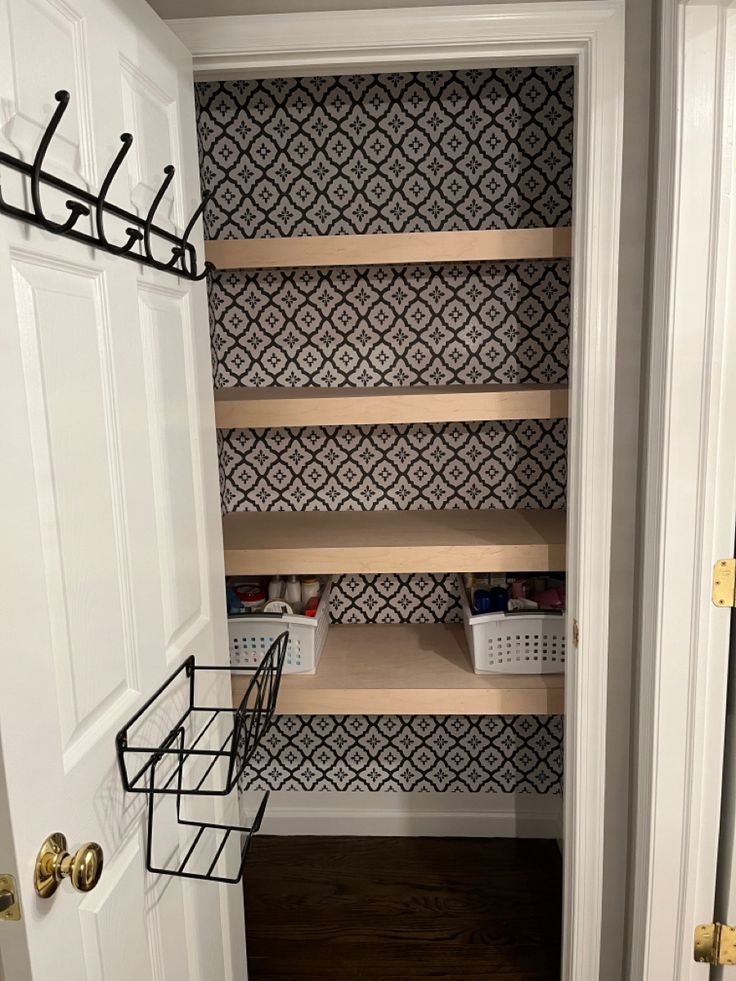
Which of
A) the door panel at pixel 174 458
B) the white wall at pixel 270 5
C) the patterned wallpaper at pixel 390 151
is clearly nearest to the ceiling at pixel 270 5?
the white wall at pixel 270 5

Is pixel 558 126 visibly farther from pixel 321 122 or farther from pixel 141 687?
pixel 141 687

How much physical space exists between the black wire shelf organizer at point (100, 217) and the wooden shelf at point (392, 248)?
0.37 metres

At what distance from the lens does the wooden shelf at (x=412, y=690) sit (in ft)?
6.35


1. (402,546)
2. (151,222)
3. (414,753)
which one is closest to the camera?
(151,222)

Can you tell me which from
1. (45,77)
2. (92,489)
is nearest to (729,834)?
(92,489)

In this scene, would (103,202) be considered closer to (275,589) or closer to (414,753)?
(275,589)

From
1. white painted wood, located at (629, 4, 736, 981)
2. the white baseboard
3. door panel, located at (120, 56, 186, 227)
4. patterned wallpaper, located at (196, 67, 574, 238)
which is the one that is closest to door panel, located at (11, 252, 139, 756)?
door panel, located at (120, 56, 186, 227)

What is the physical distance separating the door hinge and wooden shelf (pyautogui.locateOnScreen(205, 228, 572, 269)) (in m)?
1.39

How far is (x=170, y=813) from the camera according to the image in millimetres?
1298

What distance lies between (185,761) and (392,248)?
1218 mm

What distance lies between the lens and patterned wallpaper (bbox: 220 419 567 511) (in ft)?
7.77

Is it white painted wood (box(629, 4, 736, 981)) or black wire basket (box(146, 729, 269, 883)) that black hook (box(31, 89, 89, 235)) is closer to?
black wire basket (box(146, 729, 269, 883))

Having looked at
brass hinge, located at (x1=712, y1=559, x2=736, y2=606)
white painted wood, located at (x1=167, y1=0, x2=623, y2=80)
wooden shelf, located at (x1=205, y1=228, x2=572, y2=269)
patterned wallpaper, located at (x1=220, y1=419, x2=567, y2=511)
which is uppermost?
white painted wood, located at (x1=167, y1=0, x2=623, y2=80)

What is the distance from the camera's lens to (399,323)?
2311 millimetres
